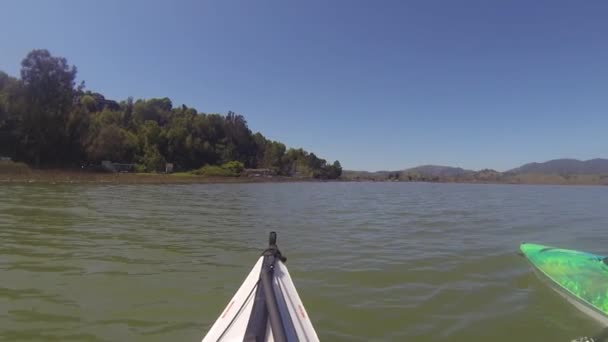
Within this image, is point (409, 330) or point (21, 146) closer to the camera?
point (409, 330)

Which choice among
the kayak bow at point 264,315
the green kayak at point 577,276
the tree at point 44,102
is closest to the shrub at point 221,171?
the tree at point 44,102

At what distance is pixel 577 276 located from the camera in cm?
582

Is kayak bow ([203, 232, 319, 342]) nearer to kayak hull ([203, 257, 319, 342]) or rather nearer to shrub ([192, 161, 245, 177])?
kayak hull ([203, 257, 319, 342])

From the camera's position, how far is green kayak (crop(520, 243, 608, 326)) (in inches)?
198

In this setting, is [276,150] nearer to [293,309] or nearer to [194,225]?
[194,225]

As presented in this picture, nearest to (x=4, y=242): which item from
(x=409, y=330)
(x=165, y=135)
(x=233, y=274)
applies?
(x=233, y=274)

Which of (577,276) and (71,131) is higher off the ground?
(71,131)

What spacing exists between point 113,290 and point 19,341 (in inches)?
67.4

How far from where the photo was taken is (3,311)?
4.52 metres

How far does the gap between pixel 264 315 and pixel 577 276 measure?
5.75m

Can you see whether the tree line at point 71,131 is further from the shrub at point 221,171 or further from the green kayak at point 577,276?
the green kayak at point 577,276

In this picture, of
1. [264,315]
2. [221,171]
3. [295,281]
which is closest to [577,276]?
[295,281]

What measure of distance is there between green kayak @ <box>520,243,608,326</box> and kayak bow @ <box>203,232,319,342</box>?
4.53 metres

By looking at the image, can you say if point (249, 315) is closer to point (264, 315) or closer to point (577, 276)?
point (264, 315)
